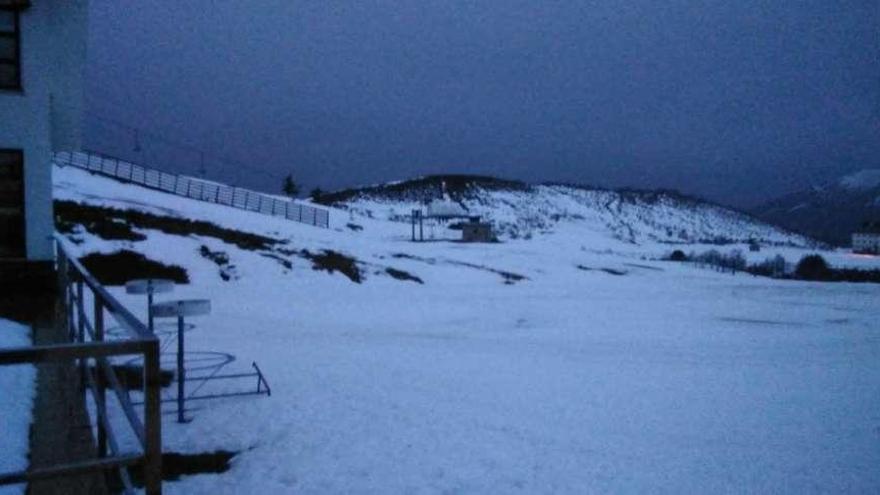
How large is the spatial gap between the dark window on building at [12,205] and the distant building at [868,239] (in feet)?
302

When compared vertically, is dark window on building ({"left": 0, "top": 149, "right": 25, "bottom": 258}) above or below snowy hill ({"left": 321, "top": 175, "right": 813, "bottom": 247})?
below

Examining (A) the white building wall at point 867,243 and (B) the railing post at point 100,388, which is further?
(A) the white building wall at point 867,243

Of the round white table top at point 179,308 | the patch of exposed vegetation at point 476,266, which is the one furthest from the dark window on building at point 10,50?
the patch of exposed vegetation at point 476,266

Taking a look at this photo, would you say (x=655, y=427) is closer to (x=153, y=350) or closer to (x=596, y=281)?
(x=153, y=350)

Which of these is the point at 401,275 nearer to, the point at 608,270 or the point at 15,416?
the point at 608,270

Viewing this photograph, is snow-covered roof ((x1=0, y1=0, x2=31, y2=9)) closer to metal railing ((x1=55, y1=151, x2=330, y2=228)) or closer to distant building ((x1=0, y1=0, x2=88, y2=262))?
distant building ((x1=0, y1=0, x2=88, y2=262))

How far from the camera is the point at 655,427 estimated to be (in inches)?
402

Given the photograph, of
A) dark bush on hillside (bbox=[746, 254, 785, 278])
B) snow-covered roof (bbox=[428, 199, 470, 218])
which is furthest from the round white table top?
snow-covered roof (bbox=[428, 199, 470, 218])

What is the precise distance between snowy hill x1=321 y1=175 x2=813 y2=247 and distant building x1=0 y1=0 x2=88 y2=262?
69142 millimetres

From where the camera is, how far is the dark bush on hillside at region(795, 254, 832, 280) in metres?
42.2

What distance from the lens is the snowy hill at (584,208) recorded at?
97.3m

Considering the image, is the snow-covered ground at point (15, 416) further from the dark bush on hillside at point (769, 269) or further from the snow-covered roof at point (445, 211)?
the snow-covered roof at point (445, 211)

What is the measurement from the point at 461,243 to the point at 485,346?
2927 cm

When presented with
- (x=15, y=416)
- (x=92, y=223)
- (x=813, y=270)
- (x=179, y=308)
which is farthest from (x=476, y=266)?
(x=15, y=416)
